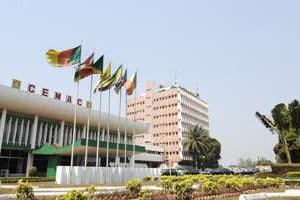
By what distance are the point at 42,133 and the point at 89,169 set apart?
1864 centimetres

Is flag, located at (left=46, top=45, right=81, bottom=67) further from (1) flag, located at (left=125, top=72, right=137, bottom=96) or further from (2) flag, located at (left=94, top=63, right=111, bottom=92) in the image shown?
(1) flag, located at (left=125, top=72, right=137, bottom=96)

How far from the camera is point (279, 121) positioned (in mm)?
50812

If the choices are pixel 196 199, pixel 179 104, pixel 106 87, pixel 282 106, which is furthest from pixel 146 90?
pixel 196 199

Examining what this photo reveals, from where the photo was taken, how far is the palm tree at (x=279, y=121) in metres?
49.8

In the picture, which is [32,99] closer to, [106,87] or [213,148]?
[106,87]

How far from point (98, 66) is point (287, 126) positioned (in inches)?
1405

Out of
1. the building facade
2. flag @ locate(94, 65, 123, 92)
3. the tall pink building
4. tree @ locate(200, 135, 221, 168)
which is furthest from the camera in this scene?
the tall pink building

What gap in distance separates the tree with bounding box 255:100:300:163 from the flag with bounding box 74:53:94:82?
33.8 metres

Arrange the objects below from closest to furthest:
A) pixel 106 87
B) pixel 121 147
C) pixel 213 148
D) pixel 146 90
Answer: pixel 106 87 → pixel 121 147 → pixel 213 148 → pixel 146 90

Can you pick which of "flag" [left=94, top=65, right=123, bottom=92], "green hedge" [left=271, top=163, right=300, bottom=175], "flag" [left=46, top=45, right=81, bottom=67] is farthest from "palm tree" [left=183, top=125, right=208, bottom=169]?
"flag" [left=46, top=45, right=81, bottom=67]

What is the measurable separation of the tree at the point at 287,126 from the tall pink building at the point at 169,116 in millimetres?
46312

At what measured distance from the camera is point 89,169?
2966 centimetres

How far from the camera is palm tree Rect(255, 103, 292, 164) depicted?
164 ft

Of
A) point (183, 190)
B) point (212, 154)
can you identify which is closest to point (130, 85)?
point (183, 190)
